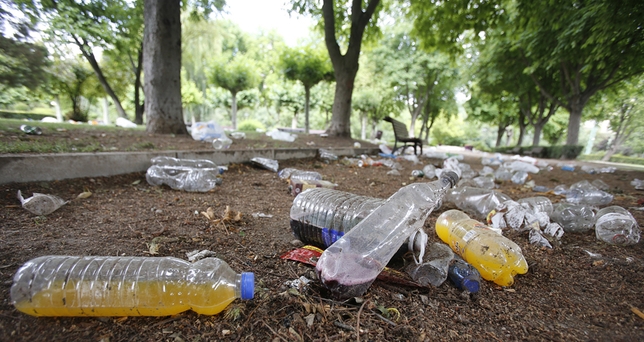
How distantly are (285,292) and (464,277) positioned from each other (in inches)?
32.4

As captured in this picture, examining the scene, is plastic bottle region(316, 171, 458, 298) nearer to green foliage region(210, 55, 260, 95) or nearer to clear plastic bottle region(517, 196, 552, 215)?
clear plastic bottle region(517, 196, 552, 215)

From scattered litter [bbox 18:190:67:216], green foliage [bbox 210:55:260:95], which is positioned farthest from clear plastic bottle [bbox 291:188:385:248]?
green foliage [bbox 210:55:260:95]

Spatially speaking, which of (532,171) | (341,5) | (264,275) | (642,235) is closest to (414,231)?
(264,275)

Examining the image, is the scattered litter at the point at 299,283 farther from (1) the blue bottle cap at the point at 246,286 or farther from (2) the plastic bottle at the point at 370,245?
(1) the blue bottle cap at the point at 246,286

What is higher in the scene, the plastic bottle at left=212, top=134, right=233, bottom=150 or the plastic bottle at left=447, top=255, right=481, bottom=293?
the plastic bottle at left=212, top=134, right=233, bottom=150

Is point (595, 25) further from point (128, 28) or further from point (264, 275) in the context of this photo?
point (128, 28)

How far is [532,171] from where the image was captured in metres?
5.45

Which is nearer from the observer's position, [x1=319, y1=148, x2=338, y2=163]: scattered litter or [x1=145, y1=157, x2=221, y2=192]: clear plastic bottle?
[x1=145, y1=157, x2=221, y2=192]: clear plastic bottle

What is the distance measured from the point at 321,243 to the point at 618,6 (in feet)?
26.6

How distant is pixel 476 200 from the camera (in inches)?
99.4

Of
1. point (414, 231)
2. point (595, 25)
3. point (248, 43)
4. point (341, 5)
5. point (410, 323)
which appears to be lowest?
point (410, 323)

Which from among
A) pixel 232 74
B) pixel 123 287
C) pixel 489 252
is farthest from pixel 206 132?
pixel 232 74

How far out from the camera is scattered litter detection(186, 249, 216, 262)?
52.1 inches

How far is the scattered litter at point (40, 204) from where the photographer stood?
1734mm
